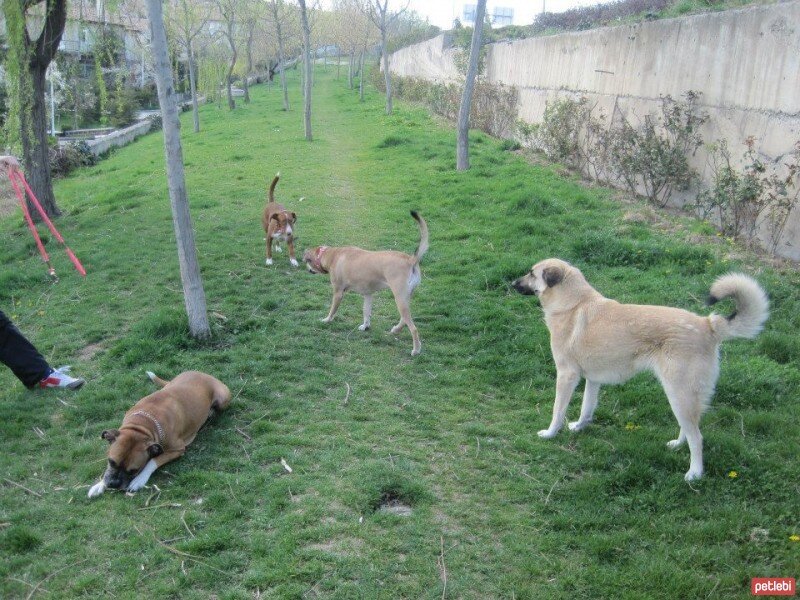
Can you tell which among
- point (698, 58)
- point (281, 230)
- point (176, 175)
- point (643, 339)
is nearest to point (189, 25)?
point (281, 230)

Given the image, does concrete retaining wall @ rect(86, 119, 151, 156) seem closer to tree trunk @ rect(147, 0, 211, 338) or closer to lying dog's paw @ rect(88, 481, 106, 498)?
tree trunk @ rect(147, 0, 211, 338)

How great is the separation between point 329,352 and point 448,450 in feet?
7.33

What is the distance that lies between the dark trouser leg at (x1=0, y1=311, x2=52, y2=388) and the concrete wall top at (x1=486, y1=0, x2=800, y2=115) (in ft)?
31.6

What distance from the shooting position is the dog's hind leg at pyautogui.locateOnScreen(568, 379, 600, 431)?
5.27 meters

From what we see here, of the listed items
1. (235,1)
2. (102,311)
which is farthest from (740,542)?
(235,1)

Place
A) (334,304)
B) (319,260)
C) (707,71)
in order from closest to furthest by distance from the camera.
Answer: (334,304)
(319,260)
(707,71)

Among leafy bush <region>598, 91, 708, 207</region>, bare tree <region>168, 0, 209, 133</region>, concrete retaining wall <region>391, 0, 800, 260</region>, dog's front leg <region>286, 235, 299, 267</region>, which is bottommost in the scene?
Answer: dog's front leg <region>286, 235, 299, 267</region>

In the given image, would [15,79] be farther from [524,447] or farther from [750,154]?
Answer: [750,154]

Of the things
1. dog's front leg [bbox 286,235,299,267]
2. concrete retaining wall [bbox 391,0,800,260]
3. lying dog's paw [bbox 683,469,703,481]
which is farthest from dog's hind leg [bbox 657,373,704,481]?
dog's front leg [bbox 286,235,299,267]

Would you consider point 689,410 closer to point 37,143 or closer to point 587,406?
point 587,406

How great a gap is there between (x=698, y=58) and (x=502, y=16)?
3048cm

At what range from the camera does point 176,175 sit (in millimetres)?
6461

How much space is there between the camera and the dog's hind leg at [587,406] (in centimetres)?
527

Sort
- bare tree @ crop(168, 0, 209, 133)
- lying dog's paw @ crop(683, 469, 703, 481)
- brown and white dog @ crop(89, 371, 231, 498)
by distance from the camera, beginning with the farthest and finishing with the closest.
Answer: bare tree @ crop(168, 0, 209, 133) → brown and white dog @ crop(89, 371, 231, 498) → lying dog's paw @ crop(683, 469, 703, 481)
